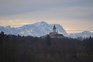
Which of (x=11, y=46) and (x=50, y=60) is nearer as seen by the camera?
(x=11, y=46)

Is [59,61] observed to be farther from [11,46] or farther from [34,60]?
[11,46]

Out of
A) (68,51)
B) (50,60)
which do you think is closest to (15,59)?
(50,60)

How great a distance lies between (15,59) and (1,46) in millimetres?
3861

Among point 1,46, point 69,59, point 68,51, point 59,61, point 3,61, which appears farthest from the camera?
point 68,51

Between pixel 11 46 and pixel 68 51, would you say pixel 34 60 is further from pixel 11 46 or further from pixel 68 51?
pixel 68 51

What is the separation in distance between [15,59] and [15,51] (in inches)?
80.5

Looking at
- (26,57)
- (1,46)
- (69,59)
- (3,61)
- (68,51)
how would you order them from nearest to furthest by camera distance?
(3,61) → (1,46) → (26,57) → (69,59) → (68,51)

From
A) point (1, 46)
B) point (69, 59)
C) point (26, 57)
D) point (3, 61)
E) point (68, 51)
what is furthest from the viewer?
point (68, 51)

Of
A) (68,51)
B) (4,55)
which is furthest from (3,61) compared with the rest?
(68,51)

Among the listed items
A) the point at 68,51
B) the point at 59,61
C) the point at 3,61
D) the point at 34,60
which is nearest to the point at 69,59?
the point at 59,61

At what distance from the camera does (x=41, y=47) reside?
347 feet

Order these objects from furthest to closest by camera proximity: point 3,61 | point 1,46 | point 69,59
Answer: point 69,59
point 1,46
point 3,61

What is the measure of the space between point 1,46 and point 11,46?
225 cm

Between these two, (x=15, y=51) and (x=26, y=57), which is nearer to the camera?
(x=15, y=51)
